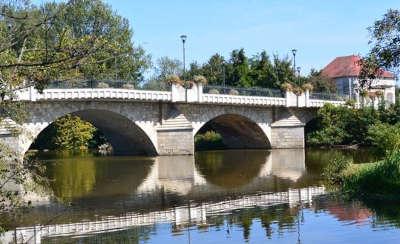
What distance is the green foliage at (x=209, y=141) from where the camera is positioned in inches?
2265

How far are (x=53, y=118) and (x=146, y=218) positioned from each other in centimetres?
2117

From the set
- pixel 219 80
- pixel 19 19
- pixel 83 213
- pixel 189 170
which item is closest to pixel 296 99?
pixel 189 170

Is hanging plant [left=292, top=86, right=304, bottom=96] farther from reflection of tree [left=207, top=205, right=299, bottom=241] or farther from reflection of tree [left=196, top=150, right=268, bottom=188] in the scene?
reflection of tree [left=207, top=205, right=299, bottom=241]

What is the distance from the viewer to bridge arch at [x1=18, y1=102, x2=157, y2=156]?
35.7 metres

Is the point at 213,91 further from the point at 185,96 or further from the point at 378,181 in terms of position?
the point at 378,181

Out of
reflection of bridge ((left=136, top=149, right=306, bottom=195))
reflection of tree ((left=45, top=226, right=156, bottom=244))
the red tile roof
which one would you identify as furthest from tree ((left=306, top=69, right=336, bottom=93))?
reflection of tree ((left=45, top=226, right=156, bottom=244))

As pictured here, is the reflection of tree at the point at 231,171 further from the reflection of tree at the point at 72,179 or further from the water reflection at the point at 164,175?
the reflection of tree at the point at 72,179

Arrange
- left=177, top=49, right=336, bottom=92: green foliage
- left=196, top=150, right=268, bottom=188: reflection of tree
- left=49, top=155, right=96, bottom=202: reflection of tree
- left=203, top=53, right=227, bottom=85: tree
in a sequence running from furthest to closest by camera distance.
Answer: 1. left=203, top=53, right=227, bottom=85: tree
2. left=177, top=49, right=336, bottom=92: green foliage
3. left=196, top=150, right=268, bottom=188: reflection of tree
4. left=49, top=155, right=96, bottom=202: reflection of tree

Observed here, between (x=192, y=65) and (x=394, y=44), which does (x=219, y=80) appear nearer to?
(x=192, y=65)

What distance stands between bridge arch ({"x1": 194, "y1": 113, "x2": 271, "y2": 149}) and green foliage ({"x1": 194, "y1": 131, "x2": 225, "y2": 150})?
0.79 metres

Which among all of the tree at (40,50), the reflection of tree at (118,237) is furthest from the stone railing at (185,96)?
the tree at (40,50)

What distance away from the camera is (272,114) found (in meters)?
50.2

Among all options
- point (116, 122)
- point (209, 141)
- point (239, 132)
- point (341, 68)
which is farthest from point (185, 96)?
point (341, 68)

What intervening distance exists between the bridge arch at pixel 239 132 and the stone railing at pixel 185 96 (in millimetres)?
2186
